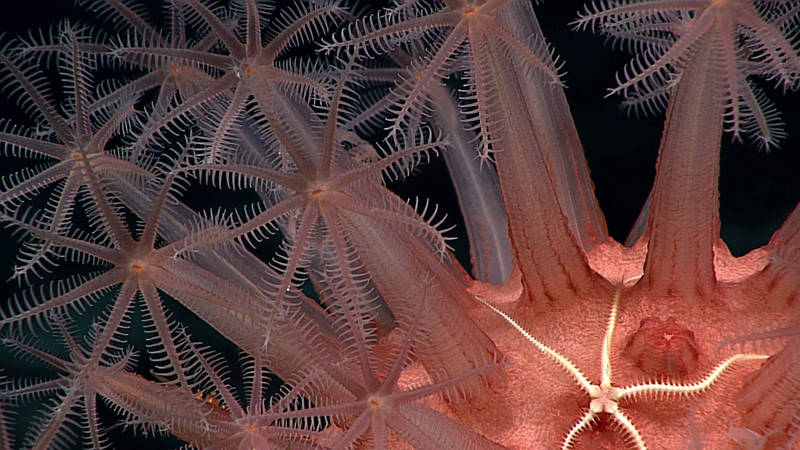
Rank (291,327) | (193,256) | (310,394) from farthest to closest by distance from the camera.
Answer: (193,256)
(310,394)
(291,327)

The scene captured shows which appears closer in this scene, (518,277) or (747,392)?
(747,392)

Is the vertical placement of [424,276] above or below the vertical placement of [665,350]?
above

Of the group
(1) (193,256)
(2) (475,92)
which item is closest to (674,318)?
(2) (475,92)

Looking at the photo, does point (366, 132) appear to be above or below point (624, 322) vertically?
above

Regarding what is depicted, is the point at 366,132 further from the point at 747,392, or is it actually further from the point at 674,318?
the point at 747,392

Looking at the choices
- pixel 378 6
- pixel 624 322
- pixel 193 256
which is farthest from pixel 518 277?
pixel 378 6

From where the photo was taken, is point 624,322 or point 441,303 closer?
point 441,303

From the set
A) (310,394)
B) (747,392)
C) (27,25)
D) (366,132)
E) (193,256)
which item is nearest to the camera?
(747,392)

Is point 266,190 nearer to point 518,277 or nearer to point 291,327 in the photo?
point 291,327

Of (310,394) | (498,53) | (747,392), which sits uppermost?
(498,53)
